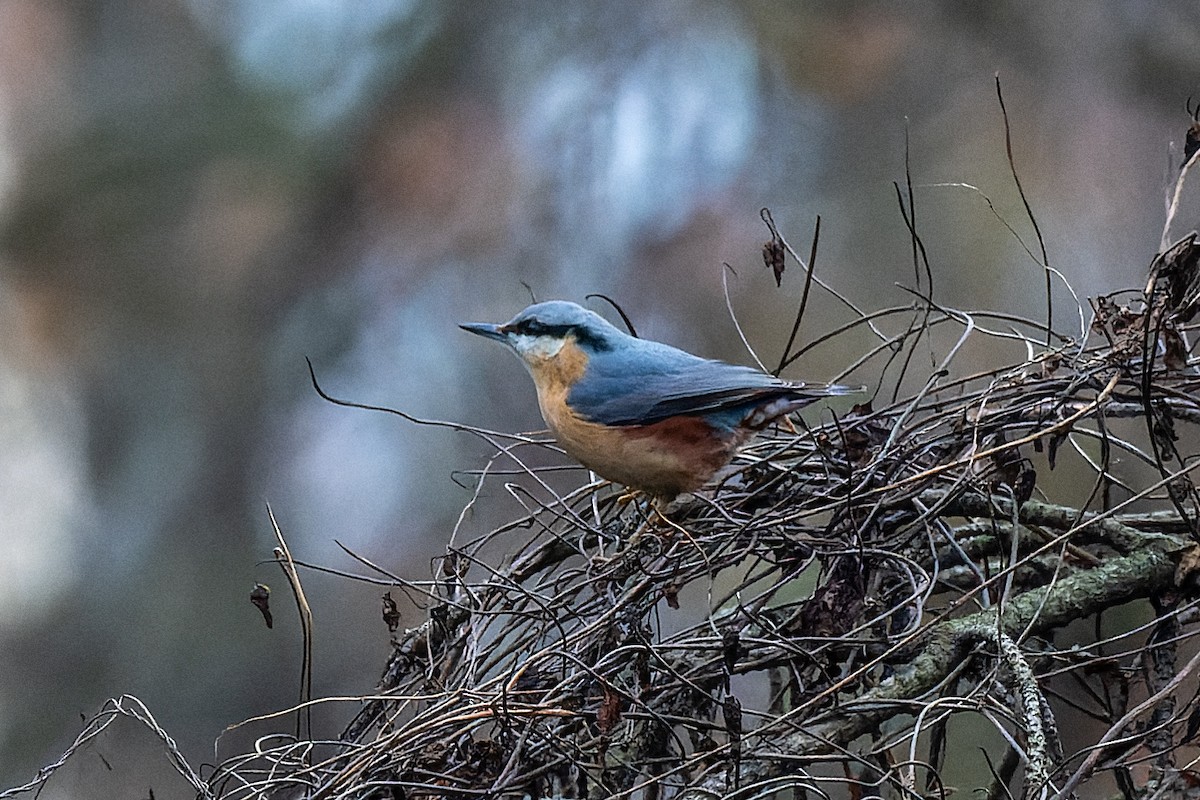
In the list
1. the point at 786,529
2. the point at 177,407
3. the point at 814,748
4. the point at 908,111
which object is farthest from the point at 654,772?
the point at 177,407

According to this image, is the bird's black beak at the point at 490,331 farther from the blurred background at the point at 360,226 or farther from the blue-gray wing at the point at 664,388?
the blurred background at the point at 360,226

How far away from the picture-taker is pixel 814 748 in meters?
1.45

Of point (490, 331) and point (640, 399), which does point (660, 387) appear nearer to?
point (640, 399)

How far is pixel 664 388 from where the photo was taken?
7.98 ft

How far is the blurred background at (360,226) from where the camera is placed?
162 inches

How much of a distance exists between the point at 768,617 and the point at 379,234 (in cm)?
325

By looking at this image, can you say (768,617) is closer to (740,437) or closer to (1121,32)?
(740,437)

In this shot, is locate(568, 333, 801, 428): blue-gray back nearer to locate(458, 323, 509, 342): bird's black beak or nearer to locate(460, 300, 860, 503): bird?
locate(460, 300, 860, 503): bird

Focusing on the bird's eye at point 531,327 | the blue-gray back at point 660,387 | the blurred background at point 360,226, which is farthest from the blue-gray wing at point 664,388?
the blurred background at point 360,226

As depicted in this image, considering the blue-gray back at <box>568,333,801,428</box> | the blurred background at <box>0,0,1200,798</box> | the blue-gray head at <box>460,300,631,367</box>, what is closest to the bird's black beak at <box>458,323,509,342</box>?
the blue-gray head at <box>460,300,631,367</box>

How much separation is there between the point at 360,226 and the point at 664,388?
2515mm

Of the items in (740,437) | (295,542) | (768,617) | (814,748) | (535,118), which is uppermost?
(535,118)

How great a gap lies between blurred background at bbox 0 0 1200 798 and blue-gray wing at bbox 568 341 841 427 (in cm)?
141

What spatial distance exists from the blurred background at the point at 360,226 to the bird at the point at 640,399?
137cm
